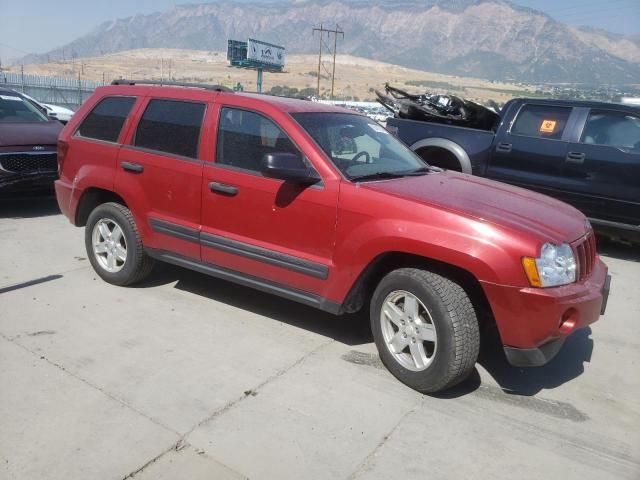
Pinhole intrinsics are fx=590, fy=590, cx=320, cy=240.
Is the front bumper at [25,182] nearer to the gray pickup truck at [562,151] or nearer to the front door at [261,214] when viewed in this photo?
the front door at [261,214]

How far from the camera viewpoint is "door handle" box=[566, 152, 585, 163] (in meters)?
7.02

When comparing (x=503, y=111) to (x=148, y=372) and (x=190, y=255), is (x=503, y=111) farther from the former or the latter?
(x=148, y=372)

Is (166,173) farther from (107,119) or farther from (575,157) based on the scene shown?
(575,157)

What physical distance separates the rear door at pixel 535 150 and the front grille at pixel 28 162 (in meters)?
5.68

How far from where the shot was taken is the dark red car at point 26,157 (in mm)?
7238

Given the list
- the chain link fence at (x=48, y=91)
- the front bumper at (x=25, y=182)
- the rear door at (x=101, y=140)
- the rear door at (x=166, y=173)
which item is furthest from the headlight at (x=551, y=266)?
the chain link fence at (x=48, y=91)

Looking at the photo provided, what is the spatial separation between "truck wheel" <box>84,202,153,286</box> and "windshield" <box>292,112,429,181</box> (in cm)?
178

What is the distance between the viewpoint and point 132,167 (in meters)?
4.81

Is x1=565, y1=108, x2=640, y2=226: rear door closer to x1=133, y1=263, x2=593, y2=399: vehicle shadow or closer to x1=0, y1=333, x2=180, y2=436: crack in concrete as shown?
x1=133, y1=263, x2=593, y2=399: vehicle shadow

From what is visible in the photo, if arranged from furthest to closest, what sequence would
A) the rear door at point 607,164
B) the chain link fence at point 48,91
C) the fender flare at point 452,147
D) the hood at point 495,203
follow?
the chain link fence at point 48,91, the fender flare at point 452,147, the rear door at point 607,164, the hood at point 495,203

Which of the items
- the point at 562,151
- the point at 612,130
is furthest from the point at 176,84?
the point at 612,130

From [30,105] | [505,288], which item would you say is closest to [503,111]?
[505,288]

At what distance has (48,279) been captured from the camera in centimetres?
527

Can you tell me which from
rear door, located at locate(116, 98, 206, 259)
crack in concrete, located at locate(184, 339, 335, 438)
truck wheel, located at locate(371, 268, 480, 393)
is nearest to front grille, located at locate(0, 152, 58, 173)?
rear door, located at locate(116, 98, 206, 259)
